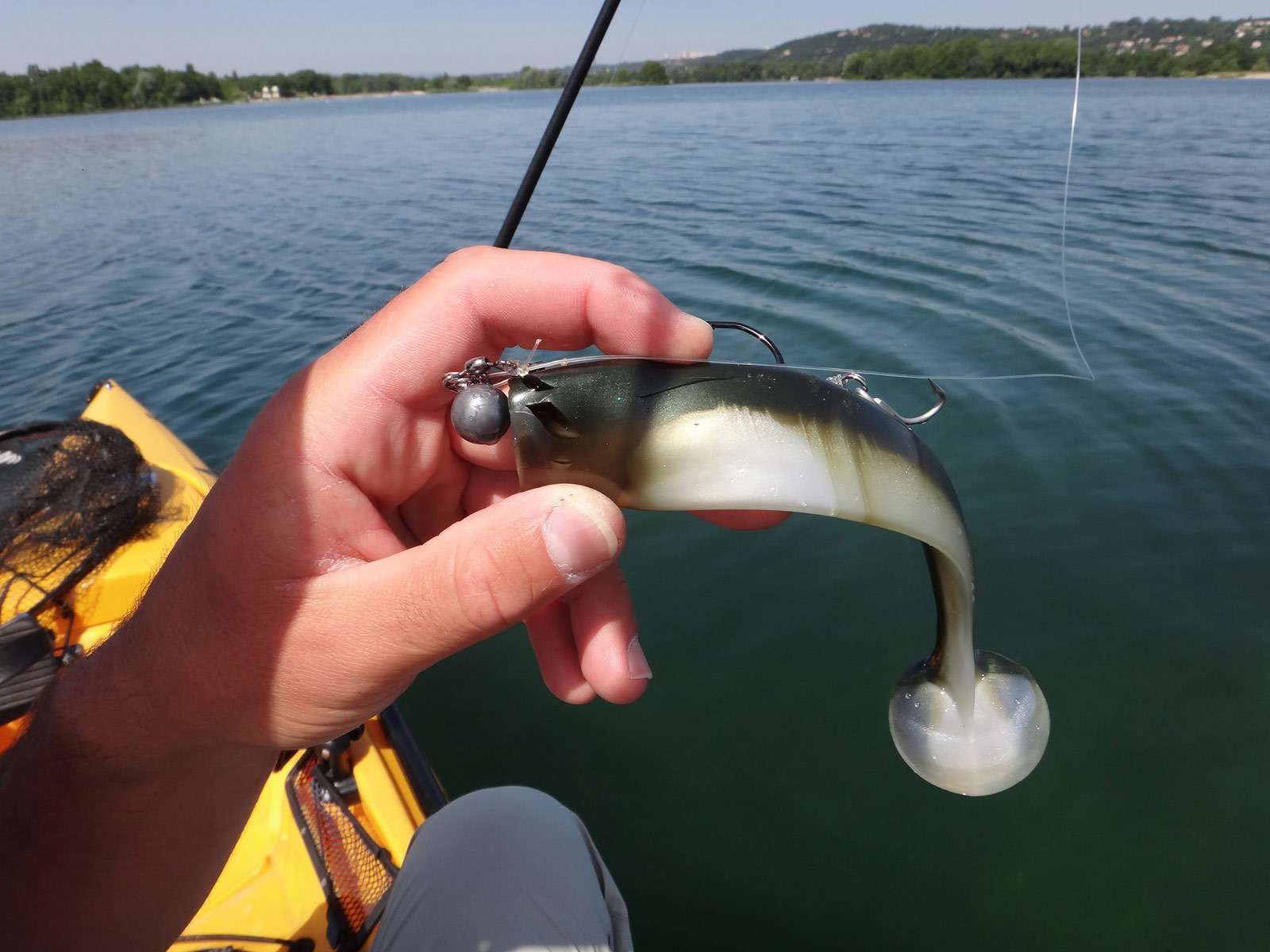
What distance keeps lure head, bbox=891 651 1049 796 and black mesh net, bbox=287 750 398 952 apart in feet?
6.33

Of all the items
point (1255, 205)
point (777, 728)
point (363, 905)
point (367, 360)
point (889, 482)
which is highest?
point (367, 360)

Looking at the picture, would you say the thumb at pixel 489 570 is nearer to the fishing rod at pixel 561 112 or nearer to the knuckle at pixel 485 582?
the knuckle at pixel 485 582

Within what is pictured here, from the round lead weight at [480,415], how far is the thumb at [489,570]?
146 mm

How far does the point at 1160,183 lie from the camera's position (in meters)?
14.6

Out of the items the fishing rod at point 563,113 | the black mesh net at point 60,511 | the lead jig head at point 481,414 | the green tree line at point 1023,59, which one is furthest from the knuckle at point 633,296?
the black mesh net at point 60,511

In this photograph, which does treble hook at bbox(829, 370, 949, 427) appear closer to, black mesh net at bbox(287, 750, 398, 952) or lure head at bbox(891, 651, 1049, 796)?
lure head at bbox(891, 651, 1049, 796)

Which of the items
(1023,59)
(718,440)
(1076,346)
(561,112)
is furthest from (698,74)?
(718,440)

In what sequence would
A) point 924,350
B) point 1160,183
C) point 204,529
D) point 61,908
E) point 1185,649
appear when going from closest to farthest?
point 61,908, point 204,529, point 1185,649, point 924,350, point 1160,183

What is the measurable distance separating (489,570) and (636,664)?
912 mm

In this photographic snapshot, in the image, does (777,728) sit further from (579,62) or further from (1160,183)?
(1160,183)

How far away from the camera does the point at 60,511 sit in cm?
404

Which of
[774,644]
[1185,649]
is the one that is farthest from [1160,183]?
[774,644]

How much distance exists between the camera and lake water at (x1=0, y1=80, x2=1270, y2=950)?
3672 millimetres

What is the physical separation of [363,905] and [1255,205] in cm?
1661
